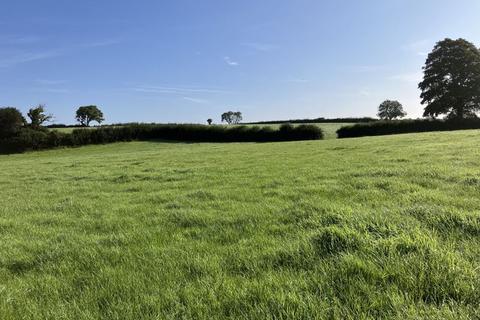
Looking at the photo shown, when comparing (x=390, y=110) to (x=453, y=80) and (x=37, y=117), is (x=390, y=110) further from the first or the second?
(x=37, y=117)

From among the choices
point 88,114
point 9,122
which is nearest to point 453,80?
point 9,122

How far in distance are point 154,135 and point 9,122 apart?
24.6m

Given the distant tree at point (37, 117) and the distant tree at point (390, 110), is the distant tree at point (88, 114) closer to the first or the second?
the distant tree at point (37, 117)

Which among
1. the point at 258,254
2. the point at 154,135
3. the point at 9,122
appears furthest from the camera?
the point at 154,135

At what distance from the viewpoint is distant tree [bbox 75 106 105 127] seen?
119 metres

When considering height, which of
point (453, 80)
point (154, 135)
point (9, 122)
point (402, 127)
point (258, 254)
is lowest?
point (258, 254)

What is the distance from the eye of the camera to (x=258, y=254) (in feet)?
15.0

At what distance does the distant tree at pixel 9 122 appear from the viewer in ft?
202

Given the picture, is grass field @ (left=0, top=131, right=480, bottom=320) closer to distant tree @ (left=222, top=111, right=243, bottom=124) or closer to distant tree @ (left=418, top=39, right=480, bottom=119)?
distant tree @ (left=418, top=39, right=480, bottom=119)

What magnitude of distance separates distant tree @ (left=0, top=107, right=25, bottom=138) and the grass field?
63056 millimetres

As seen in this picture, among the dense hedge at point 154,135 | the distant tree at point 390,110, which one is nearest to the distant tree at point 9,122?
the dense hedge at point 154,135

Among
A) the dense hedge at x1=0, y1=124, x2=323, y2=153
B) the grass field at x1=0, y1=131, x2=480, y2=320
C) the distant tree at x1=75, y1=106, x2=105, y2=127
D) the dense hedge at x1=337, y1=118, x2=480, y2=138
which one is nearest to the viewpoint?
the grass field at x1=0, y1=131, x2=480, y2=320

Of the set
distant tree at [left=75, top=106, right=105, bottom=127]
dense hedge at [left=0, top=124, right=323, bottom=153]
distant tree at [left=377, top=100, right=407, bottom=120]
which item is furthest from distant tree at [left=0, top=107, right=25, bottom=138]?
distant tree at [left=377, top=100, right=407, bottom=120]

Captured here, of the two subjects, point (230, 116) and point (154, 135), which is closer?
point (154, 135)
